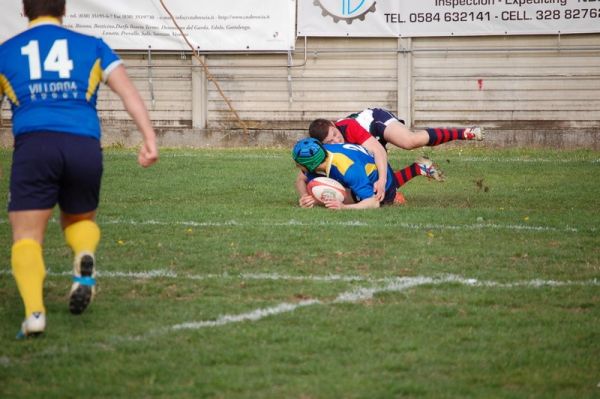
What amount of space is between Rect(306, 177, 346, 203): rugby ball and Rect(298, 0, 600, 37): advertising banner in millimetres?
10511

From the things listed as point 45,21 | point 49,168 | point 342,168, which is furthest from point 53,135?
point 342,168

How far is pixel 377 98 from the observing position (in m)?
22.5

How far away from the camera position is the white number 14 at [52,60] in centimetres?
633

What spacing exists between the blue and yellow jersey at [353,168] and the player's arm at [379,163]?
6 centimetres

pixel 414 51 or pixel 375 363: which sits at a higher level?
pixel 414 51

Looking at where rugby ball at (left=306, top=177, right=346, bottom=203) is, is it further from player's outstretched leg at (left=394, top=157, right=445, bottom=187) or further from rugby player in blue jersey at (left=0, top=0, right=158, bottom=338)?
rugby player in blue jersey at (left=0, top=0, right=158, bottom=338)

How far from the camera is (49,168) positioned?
20.5 feet

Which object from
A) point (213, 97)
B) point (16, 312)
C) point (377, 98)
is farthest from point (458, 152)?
point (16, 312)

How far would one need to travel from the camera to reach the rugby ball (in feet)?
39.4

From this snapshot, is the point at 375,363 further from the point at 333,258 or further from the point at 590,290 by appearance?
the point at 333,258

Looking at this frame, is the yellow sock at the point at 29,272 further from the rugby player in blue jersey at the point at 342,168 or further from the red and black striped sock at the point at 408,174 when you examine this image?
the red and black striped sock at the point at 408,174

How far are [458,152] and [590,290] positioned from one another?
13199mm

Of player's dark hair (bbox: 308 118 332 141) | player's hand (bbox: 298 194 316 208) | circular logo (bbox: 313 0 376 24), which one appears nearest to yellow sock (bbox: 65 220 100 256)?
player's hand (bbox: 298 194 316 208)

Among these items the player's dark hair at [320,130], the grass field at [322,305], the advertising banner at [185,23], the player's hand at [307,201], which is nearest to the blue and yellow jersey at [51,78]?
the grass field at [322,305]
